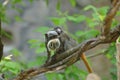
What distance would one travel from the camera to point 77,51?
3.04 ft

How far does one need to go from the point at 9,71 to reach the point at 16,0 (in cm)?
41

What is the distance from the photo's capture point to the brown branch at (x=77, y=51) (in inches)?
33.9

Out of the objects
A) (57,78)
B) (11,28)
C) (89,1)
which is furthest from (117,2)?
(11,28)

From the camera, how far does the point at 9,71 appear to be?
4.11 ft

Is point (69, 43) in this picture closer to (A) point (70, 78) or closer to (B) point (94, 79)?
(B) point (94, 79)

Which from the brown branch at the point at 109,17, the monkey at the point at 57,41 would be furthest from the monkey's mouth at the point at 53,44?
the brown branch at the point at 109,17

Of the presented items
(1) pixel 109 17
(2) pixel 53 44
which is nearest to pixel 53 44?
(2) pixel 53 44

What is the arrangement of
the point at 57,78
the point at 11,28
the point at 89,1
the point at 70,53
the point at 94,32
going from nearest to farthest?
the point at 70,53
the point at 57,78
the point at 94,32
the point at 89,1
the point at 11,28

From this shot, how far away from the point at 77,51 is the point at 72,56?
2 centimetres

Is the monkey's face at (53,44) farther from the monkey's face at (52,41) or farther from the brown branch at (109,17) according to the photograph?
the brown branch at (109,17)

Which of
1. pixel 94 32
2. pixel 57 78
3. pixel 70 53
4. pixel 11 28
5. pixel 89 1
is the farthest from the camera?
pixel 11 28

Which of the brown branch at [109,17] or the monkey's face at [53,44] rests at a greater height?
the brown branch at [109,17]

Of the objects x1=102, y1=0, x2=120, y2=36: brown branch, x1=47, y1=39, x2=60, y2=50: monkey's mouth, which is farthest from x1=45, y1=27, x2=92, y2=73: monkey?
x1=102, y1=0, x2=120, y2=36: brown branch

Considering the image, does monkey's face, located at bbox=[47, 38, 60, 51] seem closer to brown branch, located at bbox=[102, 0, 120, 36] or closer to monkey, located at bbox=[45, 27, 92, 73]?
monkey, located at bbox=[45, 27, 92, 73]
